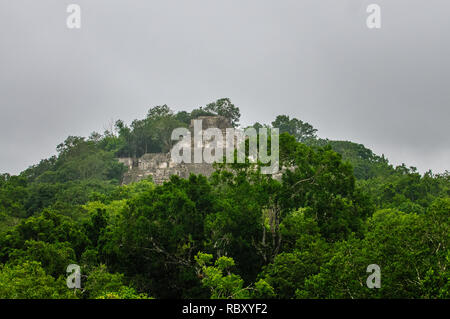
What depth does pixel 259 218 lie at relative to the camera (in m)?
29.2

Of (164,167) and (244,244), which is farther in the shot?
(164,167)

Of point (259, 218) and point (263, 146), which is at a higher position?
point (263, 146)

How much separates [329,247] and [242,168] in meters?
6.04

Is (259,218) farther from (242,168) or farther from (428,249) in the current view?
(428,249)

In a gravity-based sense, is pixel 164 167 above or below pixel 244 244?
above

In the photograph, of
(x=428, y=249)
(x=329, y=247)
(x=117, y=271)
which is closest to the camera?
(x=428, y=249)

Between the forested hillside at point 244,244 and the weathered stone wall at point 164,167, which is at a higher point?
the weathered stone wall at point 164,167

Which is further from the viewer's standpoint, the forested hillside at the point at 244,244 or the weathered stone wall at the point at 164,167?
the weathered stone wall at the point at 164,167

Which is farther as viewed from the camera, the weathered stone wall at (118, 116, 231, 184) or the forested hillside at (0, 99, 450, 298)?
the weathered stone wall at (118, 116, 231, 184)

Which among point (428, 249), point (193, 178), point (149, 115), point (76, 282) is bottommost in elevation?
point (76, 282)

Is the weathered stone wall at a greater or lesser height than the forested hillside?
greater
